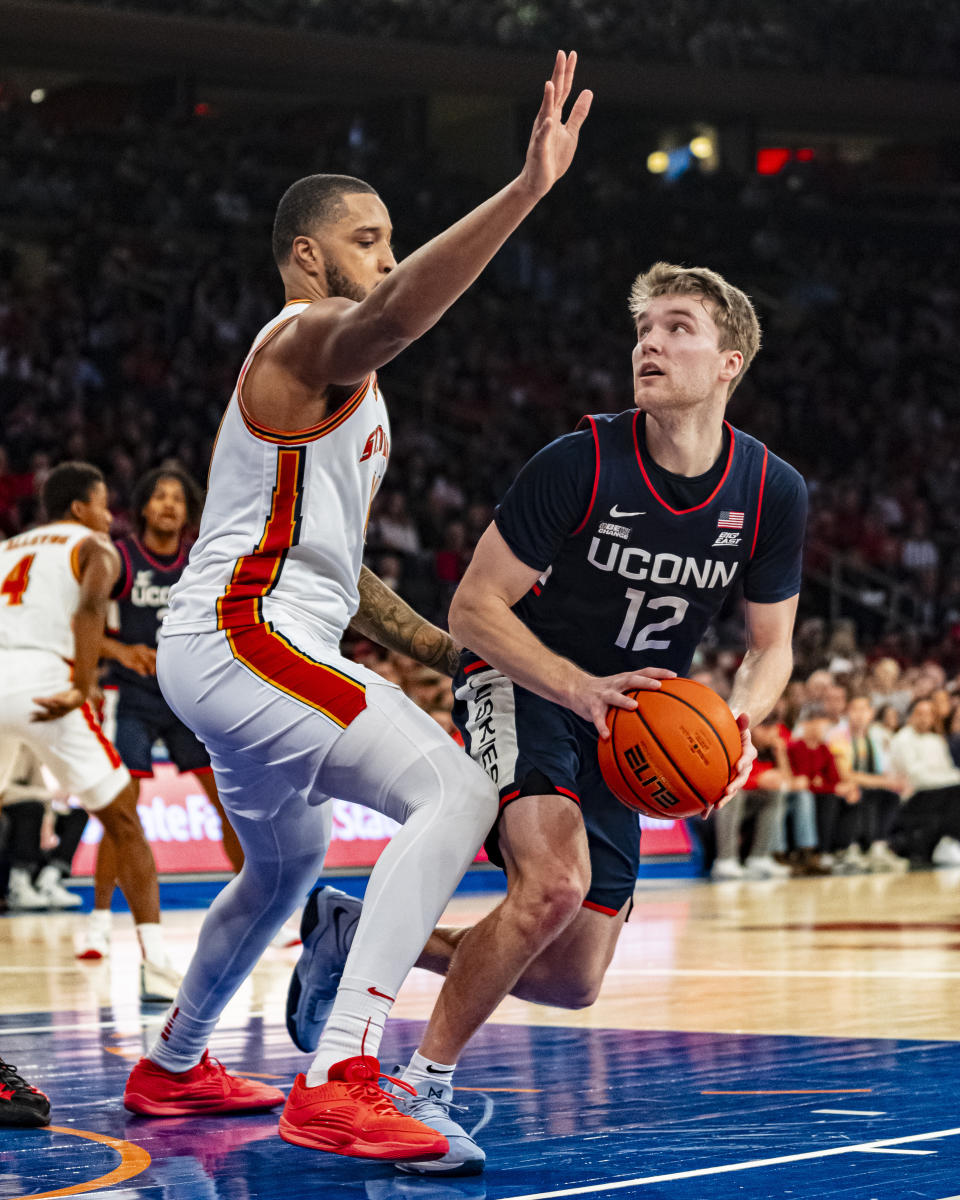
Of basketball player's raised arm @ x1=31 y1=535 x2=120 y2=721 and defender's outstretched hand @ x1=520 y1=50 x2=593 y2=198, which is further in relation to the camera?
basketball player's raised arm @ x1=31 y1=535 x2=120 y2=721

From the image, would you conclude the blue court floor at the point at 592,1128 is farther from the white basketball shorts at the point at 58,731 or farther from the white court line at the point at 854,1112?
the white basketball shorts at the point at 58,731

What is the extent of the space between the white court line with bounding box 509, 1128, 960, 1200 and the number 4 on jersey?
5.22 m

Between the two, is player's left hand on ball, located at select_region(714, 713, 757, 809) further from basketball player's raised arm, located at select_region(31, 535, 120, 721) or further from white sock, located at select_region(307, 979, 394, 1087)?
basketball player's raised arm, located at select_region(31, 535, 120, 721)

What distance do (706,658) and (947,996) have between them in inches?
402

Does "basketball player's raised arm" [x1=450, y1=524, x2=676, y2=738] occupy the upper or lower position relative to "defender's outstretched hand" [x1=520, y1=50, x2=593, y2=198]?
lower

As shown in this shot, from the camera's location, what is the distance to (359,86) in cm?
2659

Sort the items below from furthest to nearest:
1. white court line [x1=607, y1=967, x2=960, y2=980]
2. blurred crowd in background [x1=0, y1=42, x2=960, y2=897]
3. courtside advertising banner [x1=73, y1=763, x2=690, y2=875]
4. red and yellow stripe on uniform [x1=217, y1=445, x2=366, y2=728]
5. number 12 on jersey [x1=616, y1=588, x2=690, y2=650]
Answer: blurred crowd in background [x1=0, y1=42, x2=960, y2=897]
courtside advertising banner [x1=73, y1=763, x2=690, y2=875]
white court line [x1=607, y1=967, x2=960, y2=980]
number 12 on jersey [x1=616, y1=588, x2=690, y2=650]
red and yellow stripe on uniform [x1=217, y1=445, x2=366, y2=728]

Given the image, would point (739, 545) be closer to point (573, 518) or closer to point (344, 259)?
point (573, 518)

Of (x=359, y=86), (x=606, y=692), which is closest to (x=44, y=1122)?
(x=606, y=692)

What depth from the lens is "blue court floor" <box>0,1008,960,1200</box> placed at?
3.38 metres

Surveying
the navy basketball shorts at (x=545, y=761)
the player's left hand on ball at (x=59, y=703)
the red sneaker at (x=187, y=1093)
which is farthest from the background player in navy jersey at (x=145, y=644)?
the navy basketball shorts at (x=545, y=761)

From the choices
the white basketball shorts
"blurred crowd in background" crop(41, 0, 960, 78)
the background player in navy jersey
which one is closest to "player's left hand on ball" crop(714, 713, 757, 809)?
the white basketball shorts

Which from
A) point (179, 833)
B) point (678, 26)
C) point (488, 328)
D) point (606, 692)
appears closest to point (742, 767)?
point (606, 692)

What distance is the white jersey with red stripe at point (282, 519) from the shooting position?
379 centimetres
